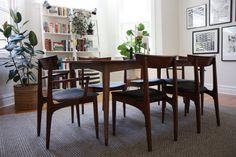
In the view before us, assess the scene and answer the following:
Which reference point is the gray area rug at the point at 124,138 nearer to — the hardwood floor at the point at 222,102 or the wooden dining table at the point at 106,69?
the wooden dining table at the point at 106,69

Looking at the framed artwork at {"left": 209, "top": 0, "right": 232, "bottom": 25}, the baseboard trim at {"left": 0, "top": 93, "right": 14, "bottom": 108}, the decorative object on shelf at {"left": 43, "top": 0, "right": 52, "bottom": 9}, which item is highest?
the decorative object on shelf at {"left": 43, "top": 0, "right": 52, "bottom": 9}

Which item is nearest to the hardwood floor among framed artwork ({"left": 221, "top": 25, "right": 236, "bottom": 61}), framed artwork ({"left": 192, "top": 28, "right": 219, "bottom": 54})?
framed artwork ({"left": 221, "top": 25, "right": 236, "bottom": 61})

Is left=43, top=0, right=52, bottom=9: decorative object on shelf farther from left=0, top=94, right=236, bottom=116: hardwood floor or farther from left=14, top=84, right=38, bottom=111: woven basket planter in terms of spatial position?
left=0, top=94, right=236, bottom=116: hardwood floor

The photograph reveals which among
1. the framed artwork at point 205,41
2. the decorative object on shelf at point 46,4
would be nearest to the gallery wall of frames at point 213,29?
the framed artwork at point 205,41

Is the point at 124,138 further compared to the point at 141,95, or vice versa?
the point at 124,138

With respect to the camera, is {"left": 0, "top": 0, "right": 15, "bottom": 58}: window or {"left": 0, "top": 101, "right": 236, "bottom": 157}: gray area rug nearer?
{"left": 0, "top": 101, "right": 236, "bottom": 157}: gray area rug

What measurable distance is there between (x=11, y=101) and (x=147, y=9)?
360 centimetres

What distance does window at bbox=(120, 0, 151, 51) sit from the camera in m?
5.13

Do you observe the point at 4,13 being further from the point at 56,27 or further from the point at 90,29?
the point at 90,29

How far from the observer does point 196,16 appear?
4680 millimetres

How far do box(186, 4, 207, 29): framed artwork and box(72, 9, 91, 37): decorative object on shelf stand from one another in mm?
2348

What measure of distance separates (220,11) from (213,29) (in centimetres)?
36

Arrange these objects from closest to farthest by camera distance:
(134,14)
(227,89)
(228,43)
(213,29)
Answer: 1. (228,43)
2. (227,89)
3. (213,29)
4. (134,14)

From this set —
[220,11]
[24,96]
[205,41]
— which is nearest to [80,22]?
[24,96]
